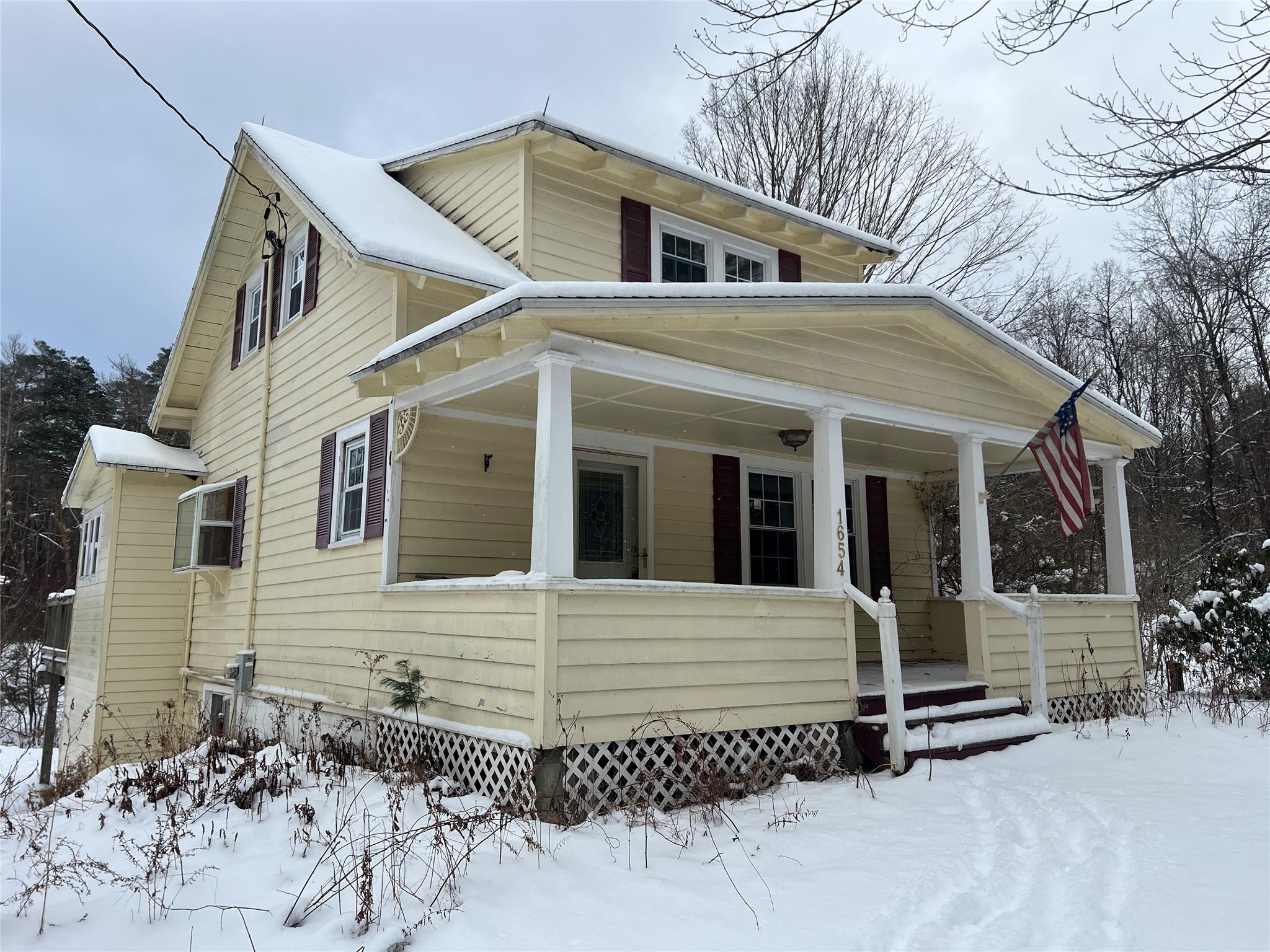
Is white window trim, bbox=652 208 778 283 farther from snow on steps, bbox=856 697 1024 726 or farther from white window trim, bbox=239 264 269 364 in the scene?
white window trim, bbox=239 264 269 364

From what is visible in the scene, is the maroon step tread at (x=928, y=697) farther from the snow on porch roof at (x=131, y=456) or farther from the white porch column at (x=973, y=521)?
the snow on porch roof at (x=131, y=456)

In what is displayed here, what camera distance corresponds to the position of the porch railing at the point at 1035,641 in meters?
8.46

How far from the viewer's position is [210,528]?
11.6 m

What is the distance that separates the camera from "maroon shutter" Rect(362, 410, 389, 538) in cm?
800

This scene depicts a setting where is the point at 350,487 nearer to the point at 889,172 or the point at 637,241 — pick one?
the point at 637,241

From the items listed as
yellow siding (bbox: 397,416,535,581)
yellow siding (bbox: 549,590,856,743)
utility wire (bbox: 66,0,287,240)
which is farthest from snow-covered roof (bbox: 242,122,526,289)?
yellow siding (bbox: 549,590,856,743)

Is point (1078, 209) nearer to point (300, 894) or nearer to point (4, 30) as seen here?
point (300, 894)

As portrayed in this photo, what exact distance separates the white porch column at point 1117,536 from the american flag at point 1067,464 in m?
2.06

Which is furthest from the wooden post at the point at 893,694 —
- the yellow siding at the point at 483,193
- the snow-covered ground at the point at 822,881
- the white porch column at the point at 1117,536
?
the yellow siding at the point at 483,193

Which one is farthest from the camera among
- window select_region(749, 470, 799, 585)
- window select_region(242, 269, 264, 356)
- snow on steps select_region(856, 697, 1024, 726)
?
window select_region(242, 269, 264, 356)

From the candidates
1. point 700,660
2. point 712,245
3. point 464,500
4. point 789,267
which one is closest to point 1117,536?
point 789,267

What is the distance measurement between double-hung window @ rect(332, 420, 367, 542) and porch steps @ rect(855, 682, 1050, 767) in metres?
4.93

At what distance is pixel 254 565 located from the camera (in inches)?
428

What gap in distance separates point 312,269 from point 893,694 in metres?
7.88
